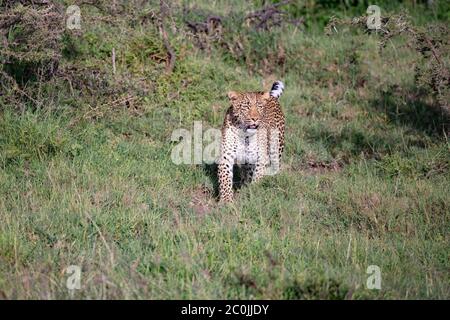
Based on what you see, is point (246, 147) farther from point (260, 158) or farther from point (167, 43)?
point (167, 43)

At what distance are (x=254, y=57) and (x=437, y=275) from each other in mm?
6236

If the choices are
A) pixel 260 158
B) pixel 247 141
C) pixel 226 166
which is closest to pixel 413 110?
pixel 260 158

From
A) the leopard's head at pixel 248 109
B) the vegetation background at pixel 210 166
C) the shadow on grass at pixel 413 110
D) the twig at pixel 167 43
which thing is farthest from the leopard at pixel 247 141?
the shadow on grass at pixel 413 110

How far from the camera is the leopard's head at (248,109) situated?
840 centimetres

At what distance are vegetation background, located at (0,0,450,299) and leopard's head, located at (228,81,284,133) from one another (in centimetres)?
65

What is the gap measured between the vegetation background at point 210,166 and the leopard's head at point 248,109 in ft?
2.13

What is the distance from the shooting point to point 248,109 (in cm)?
845

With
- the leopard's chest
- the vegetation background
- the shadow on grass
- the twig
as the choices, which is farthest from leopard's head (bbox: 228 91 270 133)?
the shadow on grass

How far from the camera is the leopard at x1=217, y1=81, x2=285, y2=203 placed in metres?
8.38

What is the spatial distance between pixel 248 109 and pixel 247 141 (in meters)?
0.36

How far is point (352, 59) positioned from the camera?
40.0 feet

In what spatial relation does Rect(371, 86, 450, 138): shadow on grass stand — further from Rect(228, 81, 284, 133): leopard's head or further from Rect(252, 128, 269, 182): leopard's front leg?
Rect(228, 81, 284, 133): leopard's head
